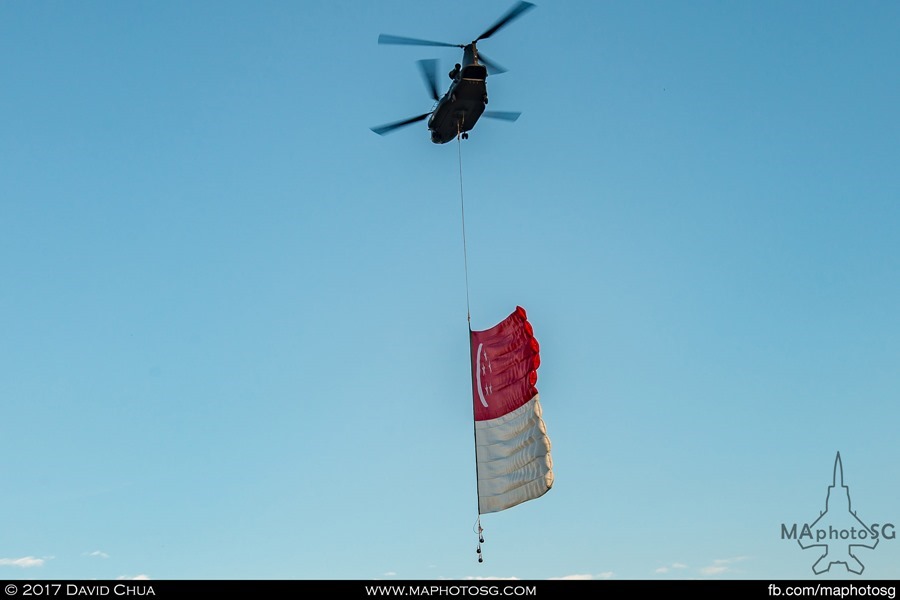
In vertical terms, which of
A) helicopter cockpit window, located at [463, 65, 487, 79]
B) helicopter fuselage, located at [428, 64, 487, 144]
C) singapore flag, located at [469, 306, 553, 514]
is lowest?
singapore flag, located at [469, 306, 553, 514]

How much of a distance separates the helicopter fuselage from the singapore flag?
11226mm

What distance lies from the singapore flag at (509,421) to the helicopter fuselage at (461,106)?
11226mm

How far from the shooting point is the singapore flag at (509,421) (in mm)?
42500

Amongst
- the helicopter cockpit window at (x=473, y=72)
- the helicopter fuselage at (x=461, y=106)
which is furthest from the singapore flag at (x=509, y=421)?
the helicopter cockpit window at (x=473, y=72)

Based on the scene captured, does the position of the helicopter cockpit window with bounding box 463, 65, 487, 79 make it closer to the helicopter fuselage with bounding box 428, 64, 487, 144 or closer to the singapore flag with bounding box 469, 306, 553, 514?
the helicopter fuselage with bounding box 428, 64, 487, 144

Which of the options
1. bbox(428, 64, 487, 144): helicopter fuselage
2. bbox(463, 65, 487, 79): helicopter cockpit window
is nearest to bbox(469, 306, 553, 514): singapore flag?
bbox(428, 64, 487, 144): helicopter fuselage

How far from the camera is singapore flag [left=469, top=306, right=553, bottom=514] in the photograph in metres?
42.5

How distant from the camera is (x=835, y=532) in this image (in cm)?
4078

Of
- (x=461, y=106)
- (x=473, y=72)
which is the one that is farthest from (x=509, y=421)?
(x=473, y=72)

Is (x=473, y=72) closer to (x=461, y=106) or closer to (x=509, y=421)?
(x=461, y=106)
